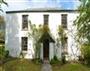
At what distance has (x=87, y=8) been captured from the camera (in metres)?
40.2

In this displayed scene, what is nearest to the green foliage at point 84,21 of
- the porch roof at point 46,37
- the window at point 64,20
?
the window at point 64,20

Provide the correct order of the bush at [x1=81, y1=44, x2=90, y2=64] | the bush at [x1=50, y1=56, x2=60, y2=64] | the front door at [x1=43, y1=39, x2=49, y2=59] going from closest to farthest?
the bush at [x1=81, y1=44, x2=90, y2=64] < the bush at [x1=50, y1=56, x2=60, y2=64] < the front door at [x1=43, y1=39, x2=49, y2=59]

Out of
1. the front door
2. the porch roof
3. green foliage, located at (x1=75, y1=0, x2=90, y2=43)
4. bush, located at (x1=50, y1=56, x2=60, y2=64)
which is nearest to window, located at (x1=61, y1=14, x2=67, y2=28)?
the porch roof

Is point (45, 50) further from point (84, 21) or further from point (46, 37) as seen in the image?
point (84, 21)

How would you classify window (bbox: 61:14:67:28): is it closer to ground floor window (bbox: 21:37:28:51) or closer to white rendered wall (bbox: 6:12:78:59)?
white rendered wall (bbox: 6:12:78:59)

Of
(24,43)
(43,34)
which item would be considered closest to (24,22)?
(24,43)

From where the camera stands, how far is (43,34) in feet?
154

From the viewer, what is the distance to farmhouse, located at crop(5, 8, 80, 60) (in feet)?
157

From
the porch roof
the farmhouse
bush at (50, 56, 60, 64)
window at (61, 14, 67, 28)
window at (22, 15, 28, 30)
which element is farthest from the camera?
window at (22, 15, 28, 30)

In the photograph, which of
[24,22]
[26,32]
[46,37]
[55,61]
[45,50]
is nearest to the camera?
[55,61]

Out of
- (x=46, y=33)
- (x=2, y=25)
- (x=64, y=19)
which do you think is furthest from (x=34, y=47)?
(x=2, y=25)

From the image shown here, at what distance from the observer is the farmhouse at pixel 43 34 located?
157 ft

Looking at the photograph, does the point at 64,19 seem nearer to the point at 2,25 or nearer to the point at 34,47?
the point at 34,47

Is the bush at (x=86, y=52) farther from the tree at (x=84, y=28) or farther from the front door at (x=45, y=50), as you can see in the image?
the front door at (x=45, y=50)
